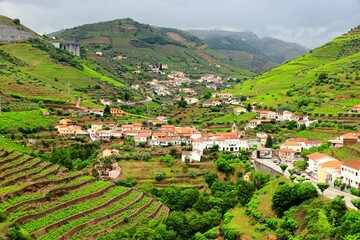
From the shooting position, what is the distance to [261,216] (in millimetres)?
32812

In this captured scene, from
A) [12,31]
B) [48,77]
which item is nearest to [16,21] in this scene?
[12,31]

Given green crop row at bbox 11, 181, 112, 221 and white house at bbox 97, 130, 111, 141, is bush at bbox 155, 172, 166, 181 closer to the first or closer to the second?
green crop row at bbox 11, 181, 112, 221

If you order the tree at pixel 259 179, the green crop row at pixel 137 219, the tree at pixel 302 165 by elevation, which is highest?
the tree at pixel 302 165

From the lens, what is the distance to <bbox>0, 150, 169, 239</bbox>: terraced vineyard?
95.1 feet

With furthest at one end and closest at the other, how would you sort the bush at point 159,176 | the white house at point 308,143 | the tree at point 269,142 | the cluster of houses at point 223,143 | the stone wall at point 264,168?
the cluster of houses at point 223,143 < the tree at point 269,142 < the white house at point 308,143 < the bush at point 159,176 < the stone wall at point 264,168

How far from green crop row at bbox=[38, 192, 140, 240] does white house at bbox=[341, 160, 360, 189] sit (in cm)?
1540

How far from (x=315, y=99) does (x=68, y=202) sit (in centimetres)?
4764

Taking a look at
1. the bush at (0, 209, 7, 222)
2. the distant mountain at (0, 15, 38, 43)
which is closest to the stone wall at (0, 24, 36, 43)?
the distant mountain at (0, 15, 38, 43)

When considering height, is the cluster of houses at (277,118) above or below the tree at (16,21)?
below

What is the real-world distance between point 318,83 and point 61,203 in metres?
57.5

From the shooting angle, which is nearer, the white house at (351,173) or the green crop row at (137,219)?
the green crop row at (137,219)

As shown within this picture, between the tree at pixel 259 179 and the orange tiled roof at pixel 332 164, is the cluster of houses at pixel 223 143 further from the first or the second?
the orange tiled roof at pixel 332 164

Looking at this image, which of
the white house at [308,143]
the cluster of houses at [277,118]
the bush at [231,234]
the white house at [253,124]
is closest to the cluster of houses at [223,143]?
the white house at [308,143]

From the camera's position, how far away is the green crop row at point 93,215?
28.4 metres
